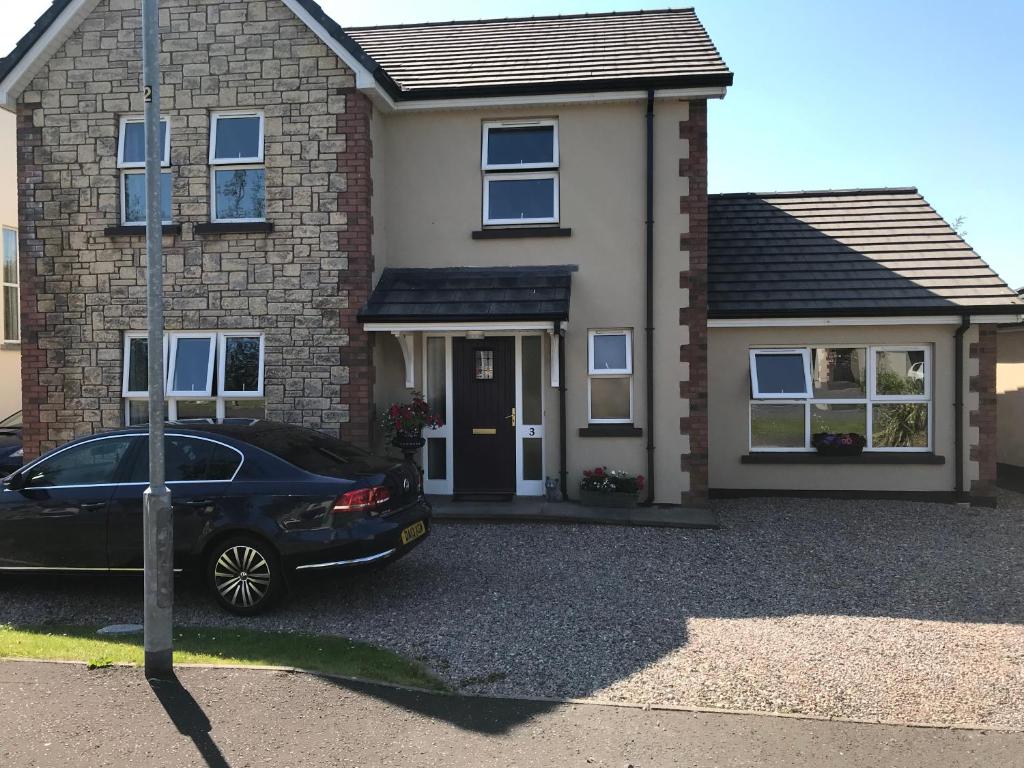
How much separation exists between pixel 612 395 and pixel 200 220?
19.0ft

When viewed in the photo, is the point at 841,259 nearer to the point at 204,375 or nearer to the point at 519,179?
the point at 519,179

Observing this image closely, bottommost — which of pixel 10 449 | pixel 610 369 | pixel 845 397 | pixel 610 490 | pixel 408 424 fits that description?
pixel 610 490

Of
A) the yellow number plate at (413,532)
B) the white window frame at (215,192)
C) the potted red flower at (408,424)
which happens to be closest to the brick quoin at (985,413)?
the potted red flower at (408,424)

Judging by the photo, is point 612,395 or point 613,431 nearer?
point 613,431

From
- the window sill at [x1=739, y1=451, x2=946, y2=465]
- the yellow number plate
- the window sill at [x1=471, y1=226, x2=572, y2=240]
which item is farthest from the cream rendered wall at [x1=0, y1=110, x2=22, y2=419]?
the window sill at [x1=739, y1=451, x2=946, y2=465]

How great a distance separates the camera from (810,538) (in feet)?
28.7

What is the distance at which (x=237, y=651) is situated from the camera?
17.3 ft

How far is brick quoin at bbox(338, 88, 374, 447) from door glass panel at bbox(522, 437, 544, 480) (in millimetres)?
2108

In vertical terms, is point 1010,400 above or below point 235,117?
below

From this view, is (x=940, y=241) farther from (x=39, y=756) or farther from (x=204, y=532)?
(x=39, y=756)

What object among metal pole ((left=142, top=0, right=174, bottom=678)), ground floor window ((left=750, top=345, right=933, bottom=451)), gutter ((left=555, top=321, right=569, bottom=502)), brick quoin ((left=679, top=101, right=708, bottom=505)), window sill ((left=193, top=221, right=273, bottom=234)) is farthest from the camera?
ground floor window ((left=750, top=345, right=933, bottom=451))

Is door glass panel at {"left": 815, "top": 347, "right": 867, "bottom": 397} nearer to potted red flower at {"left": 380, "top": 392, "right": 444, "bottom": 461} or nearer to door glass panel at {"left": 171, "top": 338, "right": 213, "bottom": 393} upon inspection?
potted red flower at {"left": 380, "top": 392, "right": 444, "bottom": 461}

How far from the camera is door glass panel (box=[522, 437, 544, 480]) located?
10461 mm

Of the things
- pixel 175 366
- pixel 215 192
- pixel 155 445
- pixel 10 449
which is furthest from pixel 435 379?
pixel 10 449
